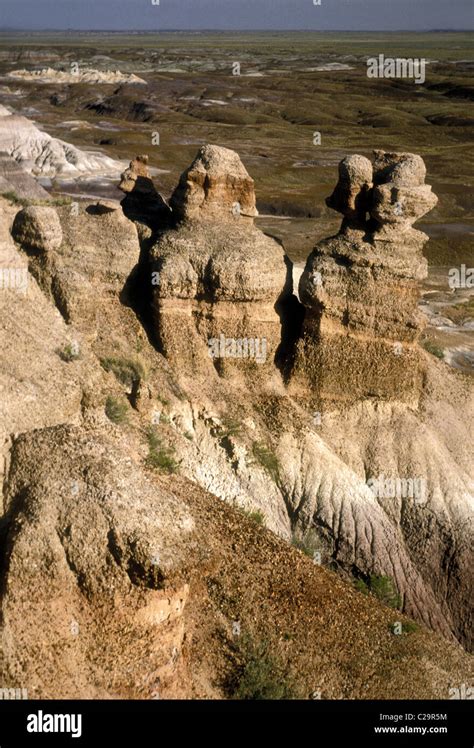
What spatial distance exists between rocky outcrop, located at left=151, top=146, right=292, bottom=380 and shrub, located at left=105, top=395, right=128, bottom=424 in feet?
11.0

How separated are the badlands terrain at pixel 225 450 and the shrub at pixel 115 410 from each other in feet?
0.32

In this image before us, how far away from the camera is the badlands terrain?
1185 centimetres

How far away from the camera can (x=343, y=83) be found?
6964 inches

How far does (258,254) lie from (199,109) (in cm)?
12165

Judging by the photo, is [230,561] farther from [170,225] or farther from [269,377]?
[170,225]

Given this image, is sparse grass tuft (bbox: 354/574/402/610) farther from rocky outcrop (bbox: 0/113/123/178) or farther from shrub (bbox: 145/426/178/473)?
rocky outcrop (bbox: 0/113/123/178)

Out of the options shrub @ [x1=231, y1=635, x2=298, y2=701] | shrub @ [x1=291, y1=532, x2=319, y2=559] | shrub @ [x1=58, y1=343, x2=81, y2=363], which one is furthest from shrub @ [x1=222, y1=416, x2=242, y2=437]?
shrub @ [x1=231, y1=635, x2=298, y2=701]

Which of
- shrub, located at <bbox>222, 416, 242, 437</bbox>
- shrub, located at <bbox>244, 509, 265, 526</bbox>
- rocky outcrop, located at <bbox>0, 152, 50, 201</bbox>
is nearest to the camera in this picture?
shrub, located at <bbox>244, 509, 265, 526</bbox>

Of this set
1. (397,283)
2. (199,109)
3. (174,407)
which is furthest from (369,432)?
(199,109)

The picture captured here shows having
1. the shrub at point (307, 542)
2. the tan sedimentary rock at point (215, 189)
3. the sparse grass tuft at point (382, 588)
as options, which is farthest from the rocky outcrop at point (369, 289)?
the sparse grass tuft at point (382, 588)

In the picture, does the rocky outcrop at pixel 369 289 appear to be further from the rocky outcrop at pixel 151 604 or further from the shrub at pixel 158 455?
the rocky outcrop at pixel 151 604

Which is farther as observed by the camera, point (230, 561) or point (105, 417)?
point (105, 417)
